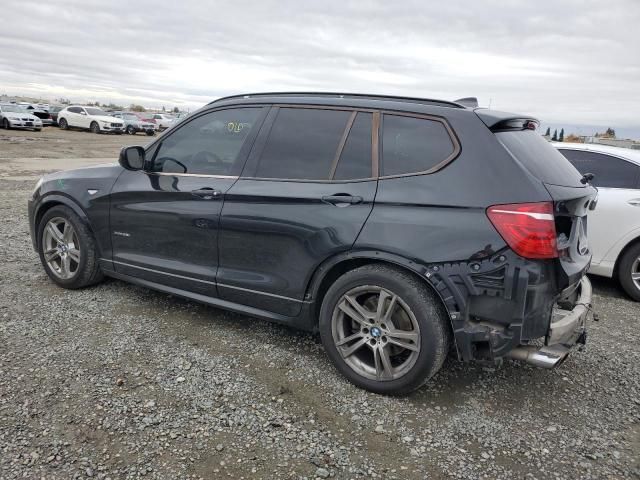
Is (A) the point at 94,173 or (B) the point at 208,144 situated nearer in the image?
(B) the point at 208,144

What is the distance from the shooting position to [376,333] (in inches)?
125

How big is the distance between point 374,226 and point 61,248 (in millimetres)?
3117

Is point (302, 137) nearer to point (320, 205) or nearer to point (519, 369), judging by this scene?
point (320, 205)

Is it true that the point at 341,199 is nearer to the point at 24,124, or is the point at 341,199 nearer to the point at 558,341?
the point at 558,341

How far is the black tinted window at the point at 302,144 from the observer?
3.42 metres

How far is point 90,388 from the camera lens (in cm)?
312

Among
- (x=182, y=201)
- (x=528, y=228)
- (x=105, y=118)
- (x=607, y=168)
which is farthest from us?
(x=105, y=118)

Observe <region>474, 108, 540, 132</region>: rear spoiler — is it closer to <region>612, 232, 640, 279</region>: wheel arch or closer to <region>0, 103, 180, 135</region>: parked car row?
<region>612, 232, 640, 279</region>: wheel arch

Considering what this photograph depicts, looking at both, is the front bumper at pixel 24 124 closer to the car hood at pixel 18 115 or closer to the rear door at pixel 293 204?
the car hood at pixel 18 115

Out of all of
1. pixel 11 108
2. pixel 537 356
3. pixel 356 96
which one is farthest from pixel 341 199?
pixel 11 108

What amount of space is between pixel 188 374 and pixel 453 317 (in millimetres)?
1728

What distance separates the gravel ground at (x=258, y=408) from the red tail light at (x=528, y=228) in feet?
3.46

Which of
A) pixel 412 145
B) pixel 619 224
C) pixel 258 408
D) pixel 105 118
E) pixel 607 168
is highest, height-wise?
pixel 105 118

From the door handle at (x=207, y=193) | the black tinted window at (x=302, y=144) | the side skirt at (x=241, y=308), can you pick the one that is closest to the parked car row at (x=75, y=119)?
the side skirt at (x=241, y=308)
